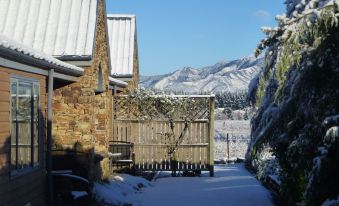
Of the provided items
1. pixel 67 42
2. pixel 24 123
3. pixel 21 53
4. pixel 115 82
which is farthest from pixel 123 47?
pixel 21 53

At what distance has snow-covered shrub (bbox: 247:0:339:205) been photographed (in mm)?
4809

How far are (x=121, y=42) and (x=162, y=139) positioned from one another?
543 cm

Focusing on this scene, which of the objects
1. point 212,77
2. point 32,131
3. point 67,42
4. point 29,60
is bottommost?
point 32,131

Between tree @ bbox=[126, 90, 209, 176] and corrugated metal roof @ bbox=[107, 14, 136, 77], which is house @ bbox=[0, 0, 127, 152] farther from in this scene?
corrugated metal roof @ bbox=[107, 14, 136, 77]

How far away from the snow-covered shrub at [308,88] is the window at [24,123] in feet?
11.0

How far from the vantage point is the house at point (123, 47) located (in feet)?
63.0

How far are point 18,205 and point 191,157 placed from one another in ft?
30.1

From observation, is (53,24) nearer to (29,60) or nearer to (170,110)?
(29,60)

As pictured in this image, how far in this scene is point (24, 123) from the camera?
7.91 m

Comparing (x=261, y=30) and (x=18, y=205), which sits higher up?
→ (x=261, y=30)

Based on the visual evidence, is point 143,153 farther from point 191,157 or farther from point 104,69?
point 104,69

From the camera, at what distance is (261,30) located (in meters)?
4.96

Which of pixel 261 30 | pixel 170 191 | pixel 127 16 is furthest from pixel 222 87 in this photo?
pixel 261 30

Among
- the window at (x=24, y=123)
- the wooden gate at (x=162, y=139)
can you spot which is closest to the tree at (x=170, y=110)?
the wooden gate at (x=162, y=139)
